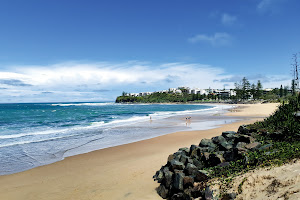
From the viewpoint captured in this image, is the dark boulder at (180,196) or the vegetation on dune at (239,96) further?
the vegetation on dune at (239,96)

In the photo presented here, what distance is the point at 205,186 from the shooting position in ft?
19.1

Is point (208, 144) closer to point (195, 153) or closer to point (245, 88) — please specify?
point (195, 153)

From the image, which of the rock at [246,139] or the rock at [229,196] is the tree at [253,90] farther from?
the rock at [229,196]

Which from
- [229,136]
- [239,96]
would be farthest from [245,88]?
[229,136]

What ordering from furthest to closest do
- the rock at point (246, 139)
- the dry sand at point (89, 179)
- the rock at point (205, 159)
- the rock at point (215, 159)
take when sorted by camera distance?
the rock at point (246, 139) → the rock at point (205, 159) → the dry sand at point (89, 179) → the rock at point (215, 159)

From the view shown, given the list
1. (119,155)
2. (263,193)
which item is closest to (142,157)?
(119,155)

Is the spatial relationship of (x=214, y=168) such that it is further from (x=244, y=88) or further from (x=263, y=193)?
(x=244, y=88)

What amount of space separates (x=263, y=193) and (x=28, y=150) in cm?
1499

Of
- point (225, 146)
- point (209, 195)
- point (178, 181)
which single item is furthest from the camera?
point (225, 146)

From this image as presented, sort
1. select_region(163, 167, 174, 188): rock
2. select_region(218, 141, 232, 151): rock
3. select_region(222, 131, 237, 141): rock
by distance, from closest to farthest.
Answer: select_region(163, 167, 174, 188): rock, select_region(218, 141, 232, 151): rock, select_region(222, 131, 237, 141): rock

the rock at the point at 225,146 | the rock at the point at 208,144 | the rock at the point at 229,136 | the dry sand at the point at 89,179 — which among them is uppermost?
the rock at the point at 229,136

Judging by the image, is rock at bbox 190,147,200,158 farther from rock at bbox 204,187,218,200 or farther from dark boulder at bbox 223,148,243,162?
rock at bbox 204,187,218,200

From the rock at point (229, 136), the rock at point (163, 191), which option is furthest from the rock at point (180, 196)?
the rock at point (229, 136)

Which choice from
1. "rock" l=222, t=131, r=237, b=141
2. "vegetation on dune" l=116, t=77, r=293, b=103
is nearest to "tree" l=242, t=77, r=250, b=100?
"vegetation on dune" l=116, t=77, r=293, b=103
